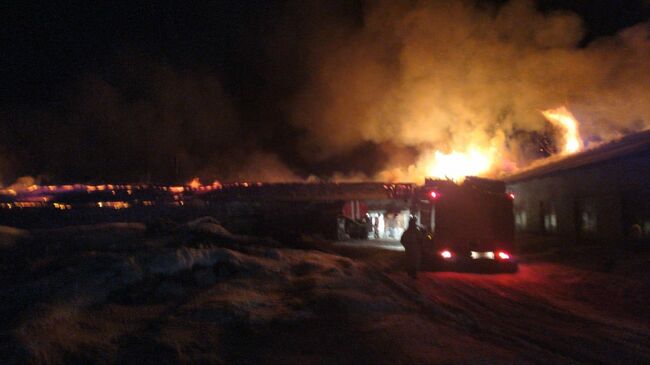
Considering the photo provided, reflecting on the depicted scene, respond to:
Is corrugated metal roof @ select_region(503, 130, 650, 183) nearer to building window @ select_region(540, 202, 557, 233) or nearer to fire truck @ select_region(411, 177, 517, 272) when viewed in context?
building window @ select_region(540, 202, 557, 233)

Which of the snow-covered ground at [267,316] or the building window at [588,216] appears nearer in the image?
the snow-covered ground at [267,316]

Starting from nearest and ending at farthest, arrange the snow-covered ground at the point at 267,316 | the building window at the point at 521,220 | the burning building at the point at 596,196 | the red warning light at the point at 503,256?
the snow-covered ground at the point at 267,316 < the red warning light at the point at 503,256 < the burning building at the point at 596,196 < the building window at the point at 521,220

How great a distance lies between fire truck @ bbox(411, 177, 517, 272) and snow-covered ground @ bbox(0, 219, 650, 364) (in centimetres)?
361

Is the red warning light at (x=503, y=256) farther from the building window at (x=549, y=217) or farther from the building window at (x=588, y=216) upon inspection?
the building window at (x=549, y=217)

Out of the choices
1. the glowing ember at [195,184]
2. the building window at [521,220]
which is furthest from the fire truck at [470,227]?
the glowing ember at [195,184]

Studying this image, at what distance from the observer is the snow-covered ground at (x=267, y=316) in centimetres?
561

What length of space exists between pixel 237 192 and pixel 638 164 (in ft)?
79.9

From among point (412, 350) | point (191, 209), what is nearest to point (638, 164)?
point (412, 350)

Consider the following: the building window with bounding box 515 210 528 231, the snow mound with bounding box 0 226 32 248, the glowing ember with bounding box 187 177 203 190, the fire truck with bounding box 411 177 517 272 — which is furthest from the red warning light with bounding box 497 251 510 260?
the glowing ember with bounding box 187 177 203 190

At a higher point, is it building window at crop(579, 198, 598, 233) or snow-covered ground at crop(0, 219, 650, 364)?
building window at crop(579, 198, 598, 233)

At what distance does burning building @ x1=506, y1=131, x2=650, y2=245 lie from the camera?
1608 centimetres

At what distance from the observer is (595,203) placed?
59.9 ft

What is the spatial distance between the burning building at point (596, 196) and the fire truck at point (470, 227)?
460 cm

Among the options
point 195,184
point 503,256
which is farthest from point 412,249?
point 195,184
